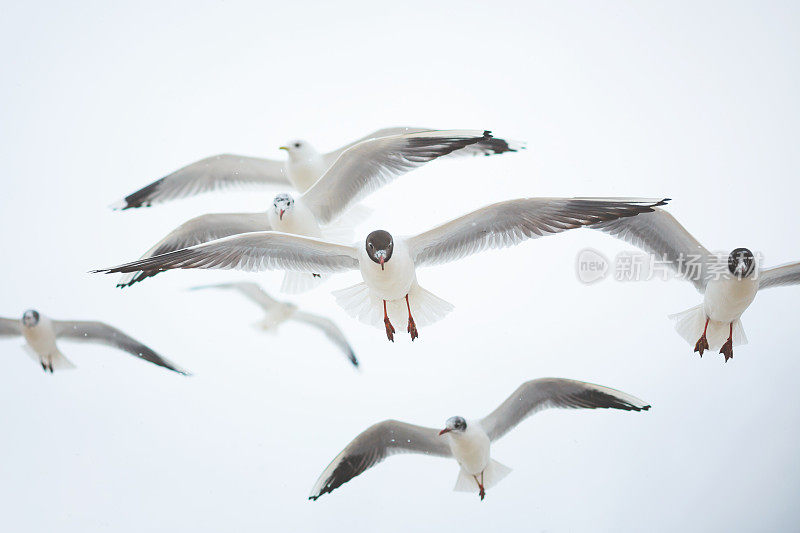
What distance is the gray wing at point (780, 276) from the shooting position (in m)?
3.33

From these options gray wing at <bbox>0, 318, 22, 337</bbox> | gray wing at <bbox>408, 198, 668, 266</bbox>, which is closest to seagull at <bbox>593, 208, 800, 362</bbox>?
gray wing at <bbox>408, 198, 668, 266</bbox>

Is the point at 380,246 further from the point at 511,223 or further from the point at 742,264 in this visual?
the point at 742,264

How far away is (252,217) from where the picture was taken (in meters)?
3.79

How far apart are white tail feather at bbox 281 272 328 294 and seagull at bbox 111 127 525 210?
77cm

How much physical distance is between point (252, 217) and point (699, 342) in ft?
7.25

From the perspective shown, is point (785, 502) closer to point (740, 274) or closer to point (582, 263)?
point (582, 263)

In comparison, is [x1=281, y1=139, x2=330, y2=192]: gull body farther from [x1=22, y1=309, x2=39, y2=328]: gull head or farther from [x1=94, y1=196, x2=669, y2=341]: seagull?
[x1=22, y1=309, x2=39, y2=328]: gull head

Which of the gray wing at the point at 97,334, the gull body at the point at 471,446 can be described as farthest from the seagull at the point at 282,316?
the gull body at the point at 471,446

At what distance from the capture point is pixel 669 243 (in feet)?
11.6

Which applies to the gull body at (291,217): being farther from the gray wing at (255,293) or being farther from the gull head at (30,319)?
the gull head at (30,319)

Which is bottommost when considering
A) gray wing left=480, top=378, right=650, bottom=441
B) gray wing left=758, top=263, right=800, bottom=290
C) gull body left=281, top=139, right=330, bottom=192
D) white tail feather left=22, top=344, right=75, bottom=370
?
white tail feather left=22, top=344, right=75, bottom=370

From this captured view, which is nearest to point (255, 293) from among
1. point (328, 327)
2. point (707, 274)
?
point (328, 327)

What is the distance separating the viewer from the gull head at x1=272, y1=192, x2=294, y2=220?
11.5ft

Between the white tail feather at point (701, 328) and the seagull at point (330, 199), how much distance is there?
1.25 m
